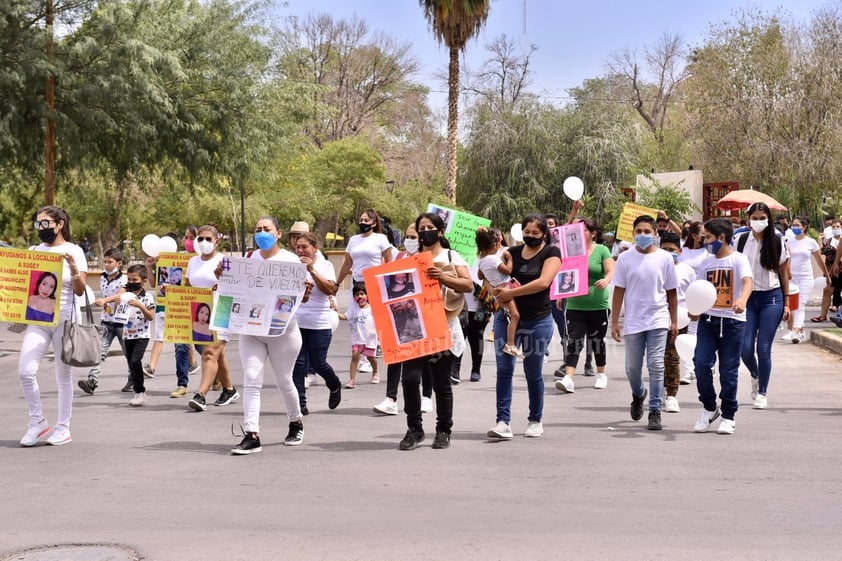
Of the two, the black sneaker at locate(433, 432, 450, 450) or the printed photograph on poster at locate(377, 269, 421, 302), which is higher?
the printed photograph on poster at locate(377, 269, 421, 302)

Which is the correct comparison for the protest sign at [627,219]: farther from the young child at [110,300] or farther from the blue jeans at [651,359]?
the young child at [110,300]

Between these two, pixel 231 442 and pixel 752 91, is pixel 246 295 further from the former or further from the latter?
pixel 752 91

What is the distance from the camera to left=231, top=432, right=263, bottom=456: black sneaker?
7965 millimetres

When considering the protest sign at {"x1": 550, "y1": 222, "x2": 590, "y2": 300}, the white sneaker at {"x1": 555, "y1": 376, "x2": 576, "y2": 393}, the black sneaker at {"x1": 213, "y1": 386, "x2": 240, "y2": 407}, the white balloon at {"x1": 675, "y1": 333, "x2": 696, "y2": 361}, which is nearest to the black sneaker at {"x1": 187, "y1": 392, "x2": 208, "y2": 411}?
the black sneaker at {"x1": 213, "y1": 386, "x2": 240, "y2": 407}

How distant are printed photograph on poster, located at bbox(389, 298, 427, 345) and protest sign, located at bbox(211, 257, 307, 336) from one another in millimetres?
735

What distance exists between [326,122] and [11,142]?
3308 centimetres

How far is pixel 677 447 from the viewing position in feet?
26.9

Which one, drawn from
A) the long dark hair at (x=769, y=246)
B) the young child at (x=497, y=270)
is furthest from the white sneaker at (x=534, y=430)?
the long dark hair at (x=769, y=246)

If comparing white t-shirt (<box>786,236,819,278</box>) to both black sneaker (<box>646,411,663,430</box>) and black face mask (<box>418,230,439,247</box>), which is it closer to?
black sneaker (<box>646,411,663,430</box>)

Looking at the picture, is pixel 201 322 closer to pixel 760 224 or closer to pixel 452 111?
pixel 760 224

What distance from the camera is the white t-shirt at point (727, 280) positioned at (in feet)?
29.0

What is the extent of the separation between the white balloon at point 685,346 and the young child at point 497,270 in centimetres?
166

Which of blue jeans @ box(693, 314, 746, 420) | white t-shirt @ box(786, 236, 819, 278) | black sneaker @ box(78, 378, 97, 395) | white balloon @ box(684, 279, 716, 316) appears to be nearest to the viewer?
white balloon @ box(684, 279, 716, 316)

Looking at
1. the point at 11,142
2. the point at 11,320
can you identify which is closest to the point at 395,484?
the point at 11,320
